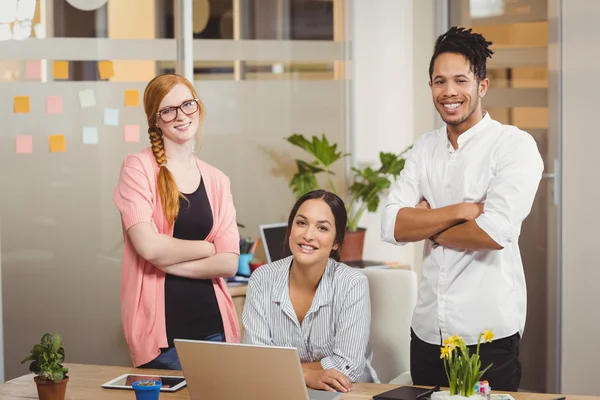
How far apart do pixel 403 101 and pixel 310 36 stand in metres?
0.77

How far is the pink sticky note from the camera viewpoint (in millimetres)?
4363

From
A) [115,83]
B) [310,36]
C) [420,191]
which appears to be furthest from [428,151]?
[310,36]

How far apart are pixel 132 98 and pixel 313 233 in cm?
206

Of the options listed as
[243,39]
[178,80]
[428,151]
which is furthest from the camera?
[243,39]

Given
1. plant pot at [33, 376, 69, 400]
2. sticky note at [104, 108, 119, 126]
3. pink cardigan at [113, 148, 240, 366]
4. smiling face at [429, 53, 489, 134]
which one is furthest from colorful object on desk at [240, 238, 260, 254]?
plant pot at [33, 376, 69, 400]

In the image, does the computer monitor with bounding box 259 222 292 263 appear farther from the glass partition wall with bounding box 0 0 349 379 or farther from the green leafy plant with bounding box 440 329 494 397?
the green leafy plant with bounding box 440 329 494 397

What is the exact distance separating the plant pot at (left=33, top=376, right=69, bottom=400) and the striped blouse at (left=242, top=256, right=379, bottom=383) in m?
0.68

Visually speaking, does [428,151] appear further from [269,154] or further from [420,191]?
[269,154]

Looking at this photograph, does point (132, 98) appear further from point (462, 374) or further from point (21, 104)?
point (462, 374)

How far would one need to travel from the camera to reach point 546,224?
16.1 ft

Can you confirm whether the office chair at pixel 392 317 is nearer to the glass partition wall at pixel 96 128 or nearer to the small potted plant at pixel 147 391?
the small potted plant at pixel 147 391

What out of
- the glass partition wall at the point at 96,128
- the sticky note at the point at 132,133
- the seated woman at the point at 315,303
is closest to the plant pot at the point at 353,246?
the glass partition wall at the point at 96,128

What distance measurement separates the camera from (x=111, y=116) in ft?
14.9

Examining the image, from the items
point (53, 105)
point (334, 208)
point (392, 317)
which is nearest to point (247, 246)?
point (53, 105)
